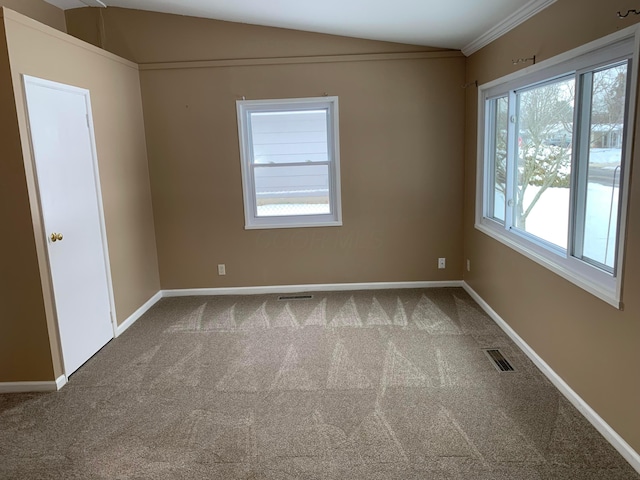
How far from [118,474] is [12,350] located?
4.59ft

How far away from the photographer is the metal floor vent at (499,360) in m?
3.21

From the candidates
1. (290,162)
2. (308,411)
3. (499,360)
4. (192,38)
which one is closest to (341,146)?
(290,162)

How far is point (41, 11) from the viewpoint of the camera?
4.23 m

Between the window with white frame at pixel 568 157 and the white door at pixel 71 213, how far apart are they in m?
3.28

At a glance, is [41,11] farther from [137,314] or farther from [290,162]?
[137,314]

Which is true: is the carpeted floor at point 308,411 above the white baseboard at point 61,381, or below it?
below

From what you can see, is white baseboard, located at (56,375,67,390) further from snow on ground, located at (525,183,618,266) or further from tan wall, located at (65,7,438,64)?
snow on ground, located at (525,183,618,266)

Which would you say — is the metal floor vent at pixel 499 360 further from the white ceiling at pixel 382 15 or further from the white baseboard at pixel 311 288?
the white ceiling at pixel 382 15

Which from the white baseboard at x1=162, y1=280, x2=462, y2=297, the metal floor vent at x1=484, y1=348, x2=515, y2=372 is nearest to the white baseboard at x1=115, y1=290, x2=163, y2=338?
the white baseboard at x1=162, y1=280, x2=462, y2=297

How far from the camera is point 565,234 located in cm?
308

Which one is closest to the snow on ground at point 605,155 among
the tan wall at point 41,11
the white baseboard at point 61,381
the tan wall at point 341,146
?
the tan wall at point 341,146

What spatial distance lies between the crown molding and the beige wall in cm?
319

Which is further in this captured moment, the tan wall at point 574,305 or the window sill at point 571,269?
the window sill at point 571,269

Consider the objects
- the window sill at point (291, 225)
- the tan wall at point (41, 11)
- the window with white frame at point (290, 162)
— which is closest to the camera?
the tan wall at point (41, 11)
